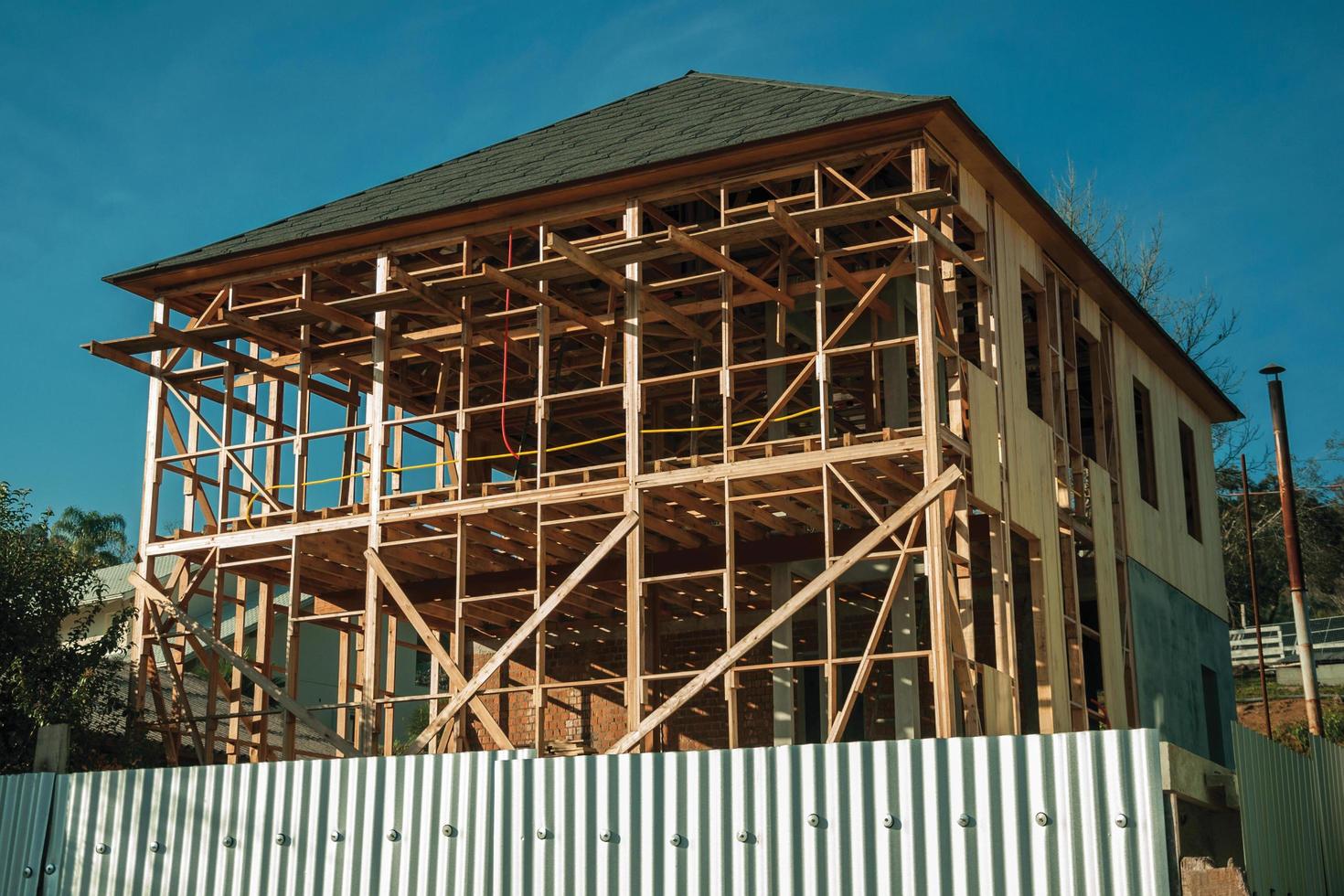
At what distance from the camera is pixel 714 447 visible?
2464cm

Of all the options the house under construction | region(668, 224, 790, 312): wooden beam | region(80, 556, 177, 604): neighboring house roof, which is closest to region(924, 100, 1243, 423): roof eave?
the house under construction

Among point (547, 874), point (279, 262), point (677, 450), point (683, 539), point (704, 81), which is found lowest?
point (547, 874)

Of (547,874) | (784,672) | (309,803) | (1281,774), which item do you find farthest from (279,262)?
(1281,774)

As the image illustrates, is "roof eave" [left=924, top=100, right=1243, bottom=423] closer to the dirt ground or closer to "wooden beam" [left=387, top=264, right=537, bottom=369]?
"wooden beam" [left=387, top=264, right=537, bottom=369]

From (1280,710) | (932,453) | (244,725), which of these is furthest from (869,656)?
(1280,710)

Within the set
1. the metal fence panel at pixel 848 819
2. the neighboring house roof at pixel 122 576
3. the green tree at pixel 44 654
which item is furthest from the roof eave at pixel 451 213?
the neighboring house roof at pixel 122 576

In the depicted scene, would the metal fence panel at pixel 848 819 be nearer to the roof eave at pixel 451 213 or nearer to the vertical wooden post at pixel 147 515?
the roof eave at pixel 451 213

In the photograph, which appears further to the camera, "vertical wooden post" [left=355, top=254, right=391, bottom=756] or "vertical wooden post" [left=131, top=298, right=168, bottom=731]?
"vertical wooden post" [left=131, top=298, right=168, bottom=731]

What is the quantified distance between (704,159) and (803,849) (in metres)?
10.5

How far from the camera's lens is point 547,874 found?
10.5 meters

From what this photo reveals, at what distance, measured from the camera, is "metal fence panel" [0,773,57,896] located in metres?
12.5

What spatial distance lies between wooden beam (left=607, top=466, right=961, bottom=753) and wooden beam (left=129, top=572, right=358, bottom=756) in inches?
181

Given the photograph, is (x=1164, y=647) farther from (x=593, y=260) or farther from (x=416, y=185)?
(x=416, y=185)

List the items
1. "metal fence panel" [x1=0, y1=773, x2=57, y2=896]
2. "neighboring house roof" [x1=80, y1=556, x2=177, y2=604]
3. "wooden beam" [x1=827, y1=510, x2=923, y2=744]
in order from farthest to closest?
"neighboring house roof" [x1=80, y1=556, x2=177, y2=604], "wooden beam" [x1=827, y1=510, x2=923, y2=744], "metal fence panel" [x1=0, y1=773, x2=57, y2=896]
